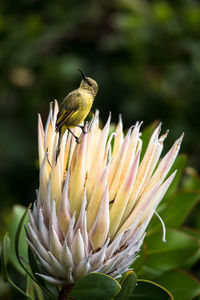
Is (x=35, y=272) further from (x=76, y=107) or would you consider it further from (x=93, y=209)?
(x=76, y=107)

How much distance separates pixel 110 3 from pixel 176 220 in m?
2.57

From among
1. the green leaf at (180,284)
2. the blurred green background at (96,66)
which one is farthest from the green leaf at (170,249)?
the blurred green background at (96,66)

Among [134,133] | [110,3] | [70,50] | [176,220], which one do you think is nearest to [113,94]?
[70,50]

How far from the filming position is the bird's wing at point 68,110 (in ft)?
2.65

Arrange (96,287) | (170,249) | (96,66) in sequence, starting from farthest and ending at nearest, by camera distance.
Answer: (96,66), (170,249), (96,287)

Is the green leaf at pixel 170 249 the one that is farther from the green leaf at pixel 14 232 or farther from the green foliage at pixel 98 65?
the green foliage at pixel 98 65

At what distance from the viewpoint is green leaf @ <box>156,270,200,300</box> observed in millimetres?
980

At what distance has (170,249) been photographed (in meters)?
1.01

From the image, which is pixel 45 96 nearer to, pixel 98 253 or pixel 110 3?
pixel 110 3

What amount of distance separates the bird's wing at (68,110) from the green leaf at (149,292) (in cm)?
32

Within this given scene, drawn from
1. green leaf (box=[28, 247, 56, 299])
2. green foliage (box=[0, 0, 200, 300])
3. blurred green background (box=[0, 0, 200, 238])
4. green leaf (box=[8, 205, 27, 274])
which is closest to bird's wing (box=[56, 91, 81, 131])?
green leaf (box=[28, 247, 56, 299])

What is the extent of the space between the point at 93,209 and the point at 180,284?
0.37 m

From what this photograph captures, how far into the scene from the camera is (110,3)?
131 inches

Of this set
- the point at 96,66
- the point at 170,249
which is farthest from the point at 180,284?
the point at 96,66
